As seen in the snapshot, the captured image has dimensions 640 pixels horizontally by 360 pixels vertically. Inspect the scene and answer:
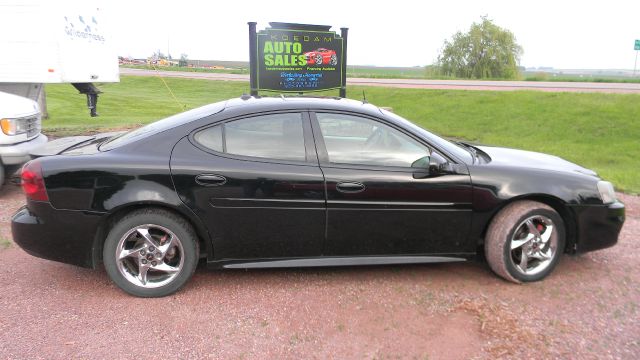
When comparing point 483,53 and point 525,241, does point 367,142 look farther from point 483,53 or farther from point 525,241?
point 483,53

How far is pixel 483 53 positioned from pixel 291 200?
4011 centimetres

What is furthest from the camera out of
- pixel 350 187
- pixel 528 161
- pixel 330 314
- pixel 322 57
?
pixel 322 57

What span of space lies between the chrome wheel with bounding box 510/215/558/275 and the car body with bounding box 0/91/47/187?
5397 mm

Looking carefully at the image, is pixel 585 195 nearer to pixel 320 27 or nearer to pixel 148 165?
pixel 148 165

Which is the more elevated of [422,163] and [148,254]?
[422,163]

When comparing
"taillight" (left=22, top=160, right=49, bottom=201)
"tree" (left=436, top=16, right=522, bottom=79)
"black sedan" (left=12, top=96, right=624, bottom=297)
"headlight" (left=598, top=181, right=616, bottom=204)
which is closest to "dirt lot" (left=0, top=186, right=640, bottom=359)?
"black sedan" (left=12, top=96, right=624, bottom=297)

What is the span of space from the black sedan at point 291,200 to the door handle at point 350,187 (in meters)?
0.01

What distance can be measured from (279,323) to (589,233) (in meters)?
2.56

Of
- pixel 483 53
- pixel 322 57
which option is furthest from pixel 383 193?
pixel 483 53

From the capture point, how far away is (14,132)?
589 centimetres

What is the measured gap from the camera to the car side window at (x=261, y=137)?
142 inches

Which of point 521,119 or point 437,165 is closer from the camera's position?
point 437,165

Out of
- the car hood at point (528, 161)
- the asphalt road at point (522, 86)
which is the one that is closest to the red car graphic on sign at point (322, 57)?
the car hood at point (528, 161)

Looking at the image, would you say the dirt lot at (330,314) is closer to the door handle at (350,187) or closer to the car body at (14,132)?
the door handle at (350,187)
